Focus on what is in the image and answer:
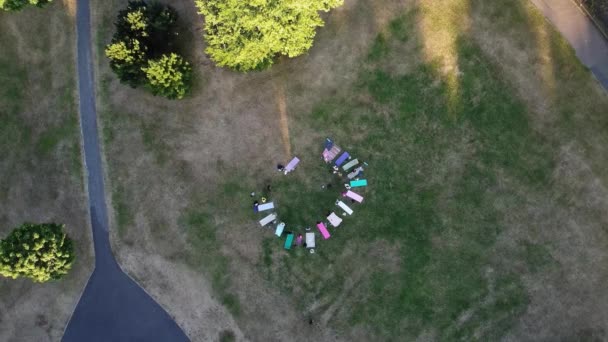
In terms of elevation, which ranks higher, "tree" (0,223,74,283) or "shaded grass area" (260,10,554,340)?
"shaded grass area" (260,10,554,340)

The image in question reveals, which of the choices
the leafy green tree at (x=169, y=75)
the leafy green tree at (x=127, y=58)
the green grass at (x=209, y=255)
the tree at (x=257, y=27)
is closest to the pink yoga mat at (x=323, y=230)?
the green grass at (x=209, y=255)

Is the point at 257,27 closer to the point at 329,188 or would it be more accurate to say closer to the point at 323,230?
the point at 329,188

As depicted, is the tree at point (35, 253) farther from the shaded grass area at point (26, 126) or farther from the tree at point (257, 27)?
the tree at point (257, 27)

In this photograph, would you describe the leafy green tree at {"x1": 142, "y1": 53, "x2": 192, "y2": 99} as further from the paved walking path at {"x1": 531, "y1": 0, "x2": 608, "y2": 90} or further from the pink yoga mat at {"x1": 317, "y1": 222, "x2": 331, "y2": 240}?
the paved walking path at {"x1": 531, "y1": 0, "x2": 608, "y2": 90}

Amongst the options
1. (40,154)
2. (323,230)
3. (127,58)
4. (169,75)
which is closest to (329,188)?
(323,230)

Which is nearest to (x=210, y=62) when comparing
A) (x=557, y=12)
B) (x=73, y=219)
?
(x=73, y=219)

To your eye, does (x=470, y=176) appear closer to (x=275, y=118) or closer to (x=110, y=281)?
(x=275, y=118)

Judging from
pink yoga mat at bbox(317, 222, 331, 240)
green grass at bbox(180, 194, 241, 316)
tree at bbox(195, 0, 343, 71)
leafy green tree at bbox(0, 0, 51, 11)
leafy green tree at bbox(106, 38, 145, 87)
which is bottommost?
green grass at bbox(180, 194, 241, 316)

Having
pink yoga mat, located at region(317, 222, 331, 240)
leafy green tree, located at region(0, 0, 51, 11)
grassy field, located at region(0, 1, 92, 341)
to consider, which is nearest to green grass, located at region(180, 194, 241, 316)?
pink yoga mat, located at region(317, 222, 331, 240)
